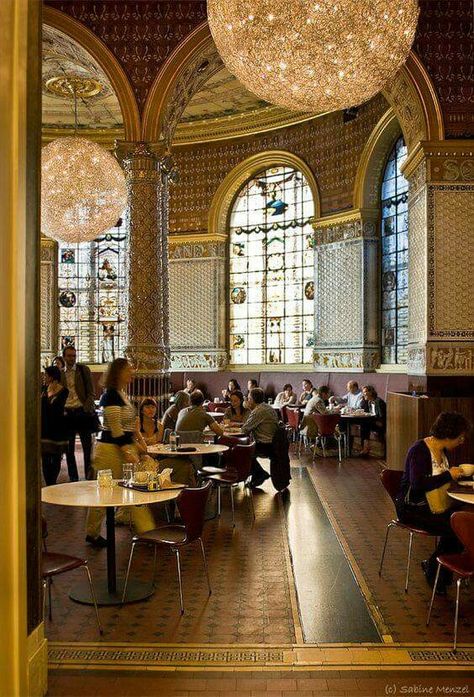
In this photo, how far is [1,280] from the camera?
3.22 meters

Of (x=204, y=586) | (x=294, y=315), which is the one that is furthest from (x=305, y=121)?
(x=204, y=586)

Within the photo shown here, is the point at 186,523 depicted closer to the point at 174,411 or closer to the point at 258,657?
the point at 258,657

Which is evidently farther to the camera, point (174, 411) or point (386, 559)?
point (174, 411)

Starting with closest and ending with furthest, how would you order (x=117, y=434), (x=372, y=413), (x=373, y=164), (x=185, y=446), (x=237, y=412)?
(x=117, y=434) < (x=185, y=446) < (x=237, y=412) < (x=372, y=413) < (x=373, y=164)

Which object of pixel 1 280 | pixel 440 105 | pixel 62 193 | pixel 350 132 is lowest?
pixel 1 280

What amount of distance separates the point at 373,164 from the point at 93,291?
716cm

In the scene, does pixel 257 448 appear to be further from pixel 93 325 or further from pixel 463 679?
pixel 93 325

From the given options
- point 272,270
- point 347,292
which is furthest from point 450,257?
point 272,270

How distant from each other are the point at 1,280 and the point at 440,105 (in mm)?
7655

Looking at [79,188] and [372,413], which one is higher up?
[79,188]

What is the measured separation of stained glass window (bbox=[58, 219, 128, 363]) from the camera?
17.4 meters

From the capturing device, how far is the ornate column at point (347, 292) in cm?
1407

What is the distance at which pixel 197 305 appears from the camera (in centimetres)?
1655

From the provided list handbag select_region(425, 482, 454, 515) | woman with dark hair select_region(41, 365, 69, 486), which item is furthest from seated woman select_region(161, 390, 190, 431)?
handbag select_region(425, 482, 454, 515)
